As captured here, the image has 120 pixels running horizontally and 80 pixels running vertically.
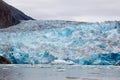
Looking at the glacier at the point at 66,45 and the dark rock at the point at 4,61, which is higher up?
the glacier at the point at 66,45

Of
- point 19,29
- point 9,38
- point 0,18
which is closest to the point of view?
point 9,38

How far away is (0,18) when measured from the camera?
250ft

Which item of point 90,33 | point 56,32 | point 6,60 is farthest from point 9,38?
point 90,33

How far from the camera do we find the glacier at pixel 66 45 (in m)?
48.8

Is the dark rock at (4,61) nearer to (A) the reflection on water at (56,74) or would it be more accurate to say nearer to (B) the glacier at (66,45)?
(B) the glacier at (66,45)

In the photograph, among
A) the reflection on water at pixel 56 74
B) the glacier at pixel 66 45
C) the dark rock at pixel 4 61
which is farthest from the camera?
the dark rock at pixel 4 61

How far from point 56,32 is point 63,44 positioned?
2384 mm

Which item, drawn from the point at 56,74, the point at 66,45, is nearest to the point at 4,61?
the point at 66,45

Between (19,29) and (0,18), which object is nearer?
(19,29)

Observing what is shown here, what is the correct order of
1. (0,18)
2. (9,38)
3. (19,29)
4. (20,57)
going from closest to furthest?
1. (20,57)
2. (9,38)
3. (19,29)
4. (0,18)

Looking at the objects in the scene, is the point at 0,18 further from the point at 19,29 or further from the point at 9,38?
the point at 9,38

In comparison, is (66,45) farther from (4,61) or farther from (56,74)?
(56,74)

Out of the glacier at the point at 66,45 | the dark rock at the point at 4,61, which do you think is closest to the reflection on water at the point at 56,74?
the glacier at the point at 66,45

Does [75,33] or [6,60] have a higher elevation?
[75,33]
